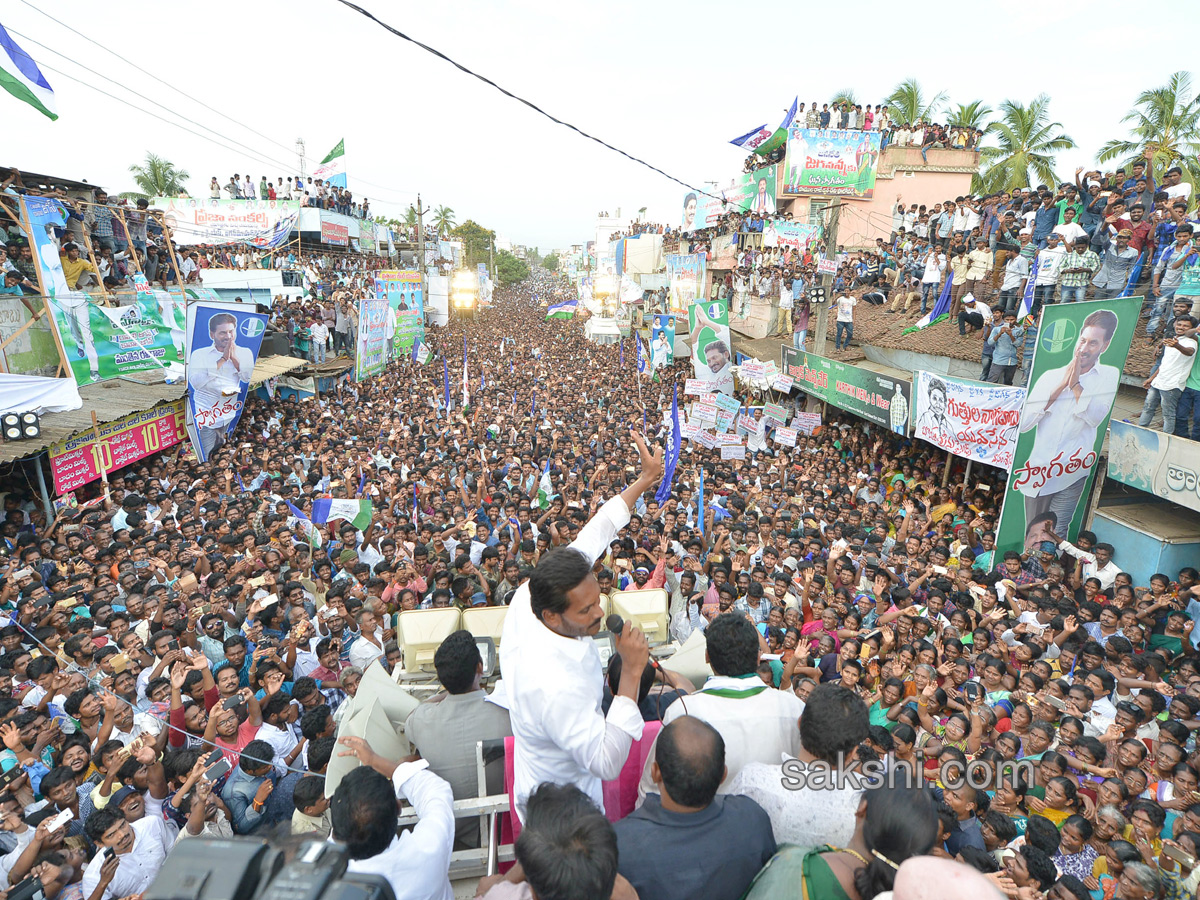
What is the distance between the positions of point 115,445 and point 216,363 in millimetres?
1950

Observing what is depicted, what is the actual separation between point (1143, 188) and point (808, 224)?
1388cm

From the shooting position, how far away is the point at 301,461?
36.5 feet

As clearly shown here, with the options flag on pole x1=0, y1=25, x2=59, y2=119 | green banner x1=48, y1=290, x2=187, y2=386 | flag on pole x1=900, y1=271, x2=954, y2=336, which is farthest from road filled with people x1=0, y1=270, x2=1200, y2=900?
flag on pole x1=0, y1=25, x2=59, y2=119

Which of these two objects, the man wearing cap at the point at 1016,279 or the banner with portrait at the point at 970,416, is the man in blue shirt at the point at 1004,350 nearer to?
the banner with portrait at the point at 970,416

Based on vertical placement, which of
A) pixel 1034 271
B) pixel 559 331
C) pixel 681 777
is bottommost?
pixel 559 331

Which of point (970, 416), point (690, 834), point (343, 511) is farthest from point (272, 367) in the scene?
point (690, 834)

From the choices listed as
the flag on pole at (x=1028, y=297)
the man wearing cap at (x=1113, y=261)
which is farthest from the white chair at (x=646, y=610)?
the flag on pole at (x=1028, y=297)

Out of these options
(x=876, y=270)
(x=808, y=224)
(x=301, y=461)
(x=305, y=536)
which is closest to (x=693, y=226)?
(x=808, y=224)

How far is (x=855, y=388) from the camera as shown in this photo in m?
11.9

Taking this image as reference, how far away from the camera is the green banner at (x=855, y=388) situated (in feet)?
34.5

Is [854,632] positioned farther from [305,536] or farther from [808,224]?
[808,224]

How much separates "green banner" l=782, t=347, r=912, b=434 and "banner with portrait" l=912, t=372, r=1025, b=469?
80 centimetres

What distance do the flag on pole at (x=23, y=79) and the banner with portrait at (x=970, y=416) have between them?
468 inches

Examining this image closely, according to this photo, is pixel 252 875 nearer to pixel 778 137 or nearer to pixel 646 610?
pixel 646 610
